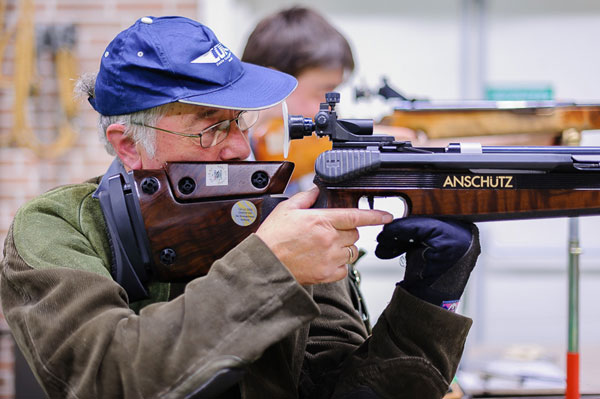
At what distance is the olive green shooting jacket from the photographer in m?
0.75

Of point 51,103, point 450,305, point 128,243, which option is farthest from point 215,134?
point 51,103

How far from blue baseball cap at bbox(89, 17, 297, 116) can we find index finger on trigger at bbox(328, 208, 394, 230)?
234 mm

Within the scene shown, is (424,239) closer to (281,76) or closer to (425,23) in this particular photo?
(281,76)

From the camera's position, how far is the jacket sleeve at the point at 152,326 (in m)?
0.75

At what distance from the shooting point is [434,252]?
0.91 meters

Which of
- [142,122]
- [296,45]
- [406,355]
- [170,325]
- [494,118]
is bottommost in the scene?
[406,355]

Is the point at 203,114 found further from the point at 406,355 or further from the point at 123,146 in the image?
the point at 406,355

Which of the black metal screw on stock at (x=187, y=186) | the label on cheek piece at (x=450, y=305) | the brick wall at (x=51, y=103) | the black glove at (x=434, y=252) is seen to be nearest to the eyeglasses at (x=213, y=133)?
the black metal screw on stock at (x=187, y=186)

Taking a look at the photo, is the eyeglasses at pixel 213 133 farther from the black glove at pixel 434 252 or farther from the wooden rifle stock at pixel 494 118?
the wooden rifle stock at pixel 494 118

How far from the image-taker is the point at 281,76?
1.11 meters

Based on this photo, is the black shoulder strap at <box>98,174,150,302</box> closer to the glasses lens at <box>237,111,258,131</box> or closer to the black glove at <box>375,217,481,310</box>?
the glasses lens at <box>237,111,258,131</box>

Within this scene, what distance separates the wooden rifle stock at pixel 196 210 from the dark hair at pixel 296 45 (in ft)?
2.18

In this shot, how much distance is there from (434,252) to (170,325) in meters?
0.39

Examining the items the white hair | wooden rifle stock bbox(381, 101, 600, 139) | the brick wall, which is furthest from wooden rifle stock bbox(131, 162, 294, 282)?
the brick wall
